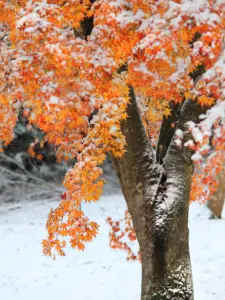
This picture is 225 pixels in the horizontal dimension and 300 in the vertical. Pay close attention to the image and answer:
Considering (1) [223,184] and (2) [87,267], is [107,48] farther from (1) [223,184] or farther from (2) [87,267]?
(1) [223,184]

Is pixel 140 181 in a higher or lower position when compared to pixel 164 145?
lower

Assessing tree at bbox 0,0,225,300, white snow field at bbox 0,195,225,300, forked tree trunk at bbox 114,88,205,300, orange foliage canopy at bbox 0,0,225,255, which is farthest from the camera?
white snow field at bbox 0,195,225,300

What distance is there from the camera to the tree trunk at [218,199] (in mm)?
15273

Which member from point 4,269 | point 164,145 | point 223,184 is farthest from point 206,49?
point 223,184

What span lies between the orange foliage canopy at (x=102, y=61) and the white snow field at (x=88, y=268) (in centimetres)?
464

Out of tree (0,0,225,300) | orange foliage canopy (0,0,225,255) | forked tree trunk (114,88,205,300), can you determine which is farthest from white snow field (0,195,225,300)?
orange foliage canopy (0,0,225,255)

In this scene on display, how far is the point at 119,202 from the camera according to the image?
20.0 metres

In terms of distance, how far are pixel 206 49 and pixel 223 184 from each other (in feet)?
37.1

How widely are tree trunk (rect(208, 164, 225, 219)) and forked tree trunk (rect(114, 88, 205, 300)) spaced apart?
→ 9.26 metres

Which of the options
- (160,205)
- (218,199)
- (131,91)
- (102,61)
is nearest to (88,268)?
(218,199)

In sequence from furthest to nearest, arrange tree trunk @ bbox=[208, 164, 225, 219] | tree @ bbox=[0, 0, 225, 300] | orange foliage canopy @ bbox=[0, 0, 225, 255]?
tree trunk @ bbox=[208, 164, 225, 219] < tree @ bbox=[0, 0, 225, 300] < orange foliage canopy @ bbox=[0, 0, 225, 255]

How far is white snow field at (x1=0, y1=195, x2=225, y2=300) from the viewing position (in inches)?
412

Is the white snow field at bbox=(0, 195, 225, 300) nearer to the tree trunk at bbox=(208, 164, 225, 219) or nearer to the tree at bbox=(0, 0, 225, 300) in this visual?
the tree trunk at bbox=(208, 164, 225, 219)

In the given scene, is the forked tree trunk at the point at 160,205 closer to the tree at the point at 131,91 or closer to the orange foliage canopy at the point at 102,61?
the tree at the point at 131,91
